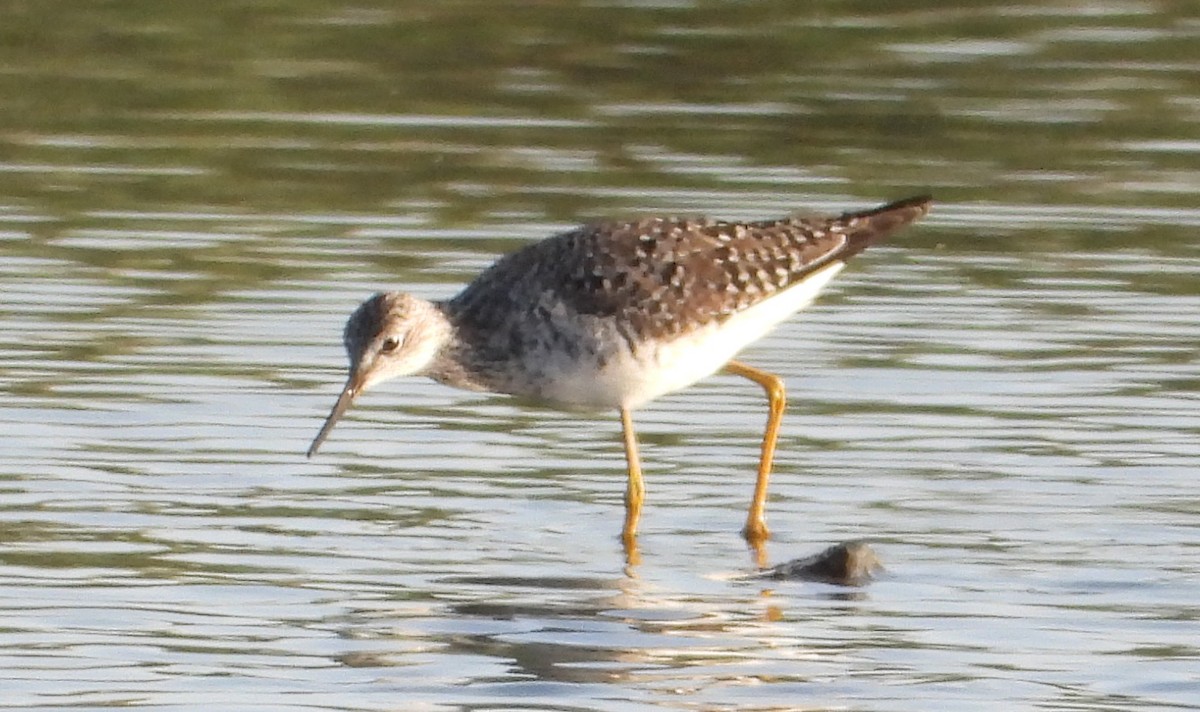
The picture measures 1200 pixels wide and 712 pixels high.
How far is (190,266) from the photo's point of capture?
17.7 m

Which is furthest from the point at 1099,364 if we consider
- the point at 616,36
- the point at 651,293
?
the point at 616,36

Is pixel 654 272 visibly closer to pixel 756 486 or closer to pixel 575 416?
pixel 756 486

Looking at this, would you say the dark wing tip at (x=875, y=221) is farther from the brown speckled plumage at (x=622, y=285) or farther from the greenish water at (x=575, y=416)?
the greenish water at (x=575, y=416)

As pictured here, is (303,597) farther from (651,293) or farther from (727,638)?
(651,293)

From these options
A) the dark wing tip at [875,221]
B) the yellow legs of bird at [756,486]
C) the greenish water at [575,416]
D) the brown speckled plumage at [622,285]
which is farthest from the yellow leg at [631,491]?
the dark wing tip at [875,221]

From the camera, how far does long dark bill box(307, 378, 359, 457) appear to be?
12867 mm

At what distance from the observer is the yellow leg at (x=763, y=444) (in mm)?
13008

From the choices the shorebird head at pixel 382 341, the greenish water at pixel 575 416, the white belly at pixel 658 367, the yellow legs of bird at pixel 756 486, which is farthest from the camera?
the white belly at pixel 658 367

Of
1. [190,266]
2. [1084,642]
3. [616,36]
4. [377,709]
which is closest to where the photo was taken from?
[377,709]

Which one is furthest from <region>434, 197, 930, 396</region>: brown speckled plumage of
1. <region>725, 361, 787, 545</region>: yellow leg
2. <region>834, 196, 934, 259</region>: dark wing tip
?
<region>725, 361, 787, 545</region>: yellow leg

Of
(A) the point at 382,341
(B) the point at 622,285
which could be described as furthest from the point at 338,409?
(B) the point at 622,285

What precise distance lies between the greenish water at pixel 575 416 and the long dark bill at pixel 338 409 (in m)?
0.33

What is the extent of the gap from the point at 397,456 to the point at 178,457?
990 millimetres

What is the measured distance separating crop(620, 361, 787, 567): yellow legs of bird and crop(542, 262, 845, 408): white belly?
15 centimetres
